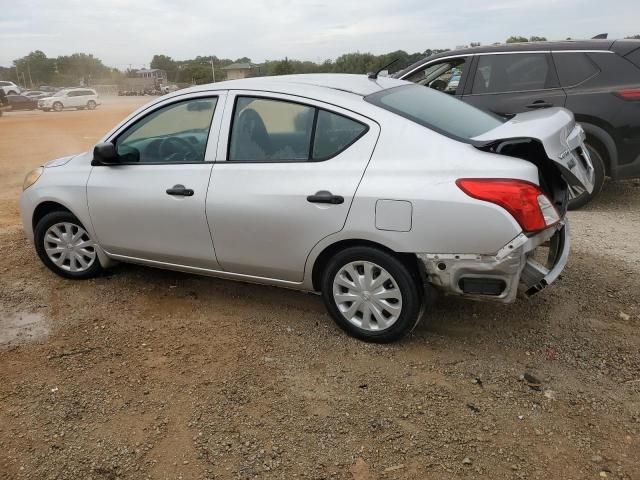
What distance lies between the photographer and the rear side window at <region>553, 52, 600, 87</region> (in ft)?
19.8

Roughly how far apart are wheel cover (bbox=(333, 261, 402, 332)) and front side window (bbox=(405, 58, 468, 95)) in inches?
167

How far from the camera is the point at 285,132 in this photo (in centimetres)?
345

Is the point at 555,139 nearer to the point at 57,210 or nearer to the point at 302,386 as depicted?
the point at 302,386

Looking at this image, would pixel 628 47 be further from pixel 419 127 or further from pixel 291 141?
pixel 291 141

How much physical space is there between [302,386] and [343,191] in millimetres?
1136

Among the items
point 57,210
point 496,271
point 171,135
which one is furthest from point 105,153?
point 496,271

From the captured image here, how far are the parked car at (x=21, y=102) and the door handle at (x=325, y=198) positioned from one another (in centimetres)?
3842

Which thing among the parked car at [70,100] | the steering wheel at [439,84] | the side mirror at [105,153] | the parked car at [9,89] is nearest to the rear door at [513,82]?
the steering wheel at [439,84]

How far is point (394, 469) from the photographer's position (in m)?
2.38

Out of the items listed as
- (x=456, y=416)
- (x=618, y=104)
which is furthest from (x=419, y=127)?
(x=618, y=104)

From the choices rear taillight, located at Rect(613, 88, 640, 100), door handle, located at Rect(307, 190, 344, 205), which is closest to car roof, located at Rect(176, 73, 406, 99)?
door handle, located at Rect(307, 190, 344, 205)

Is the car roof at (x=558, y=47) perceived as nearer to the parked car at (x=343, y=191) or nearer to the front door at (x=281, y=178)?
the parked car at (x=343, y=191)

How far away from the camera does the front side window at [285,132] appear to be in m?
3.24

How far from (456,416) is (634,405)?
0.92 meters
